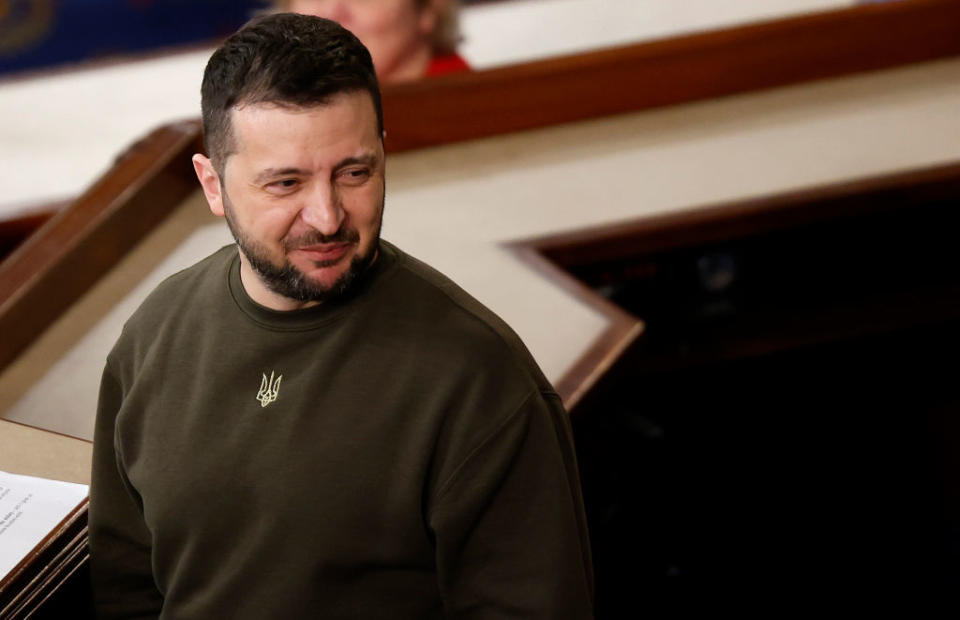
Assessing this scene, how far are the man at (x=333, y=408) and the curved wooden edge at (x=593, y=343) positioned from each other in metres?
0.36

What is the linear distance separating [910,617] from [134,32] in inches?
143

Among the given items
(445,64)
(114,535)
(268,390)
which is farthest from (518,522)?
(445,64)

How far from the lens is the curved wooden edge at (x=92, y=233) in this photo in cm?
165

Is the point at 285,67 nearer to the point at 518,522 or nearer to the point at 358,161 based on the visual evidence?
the point at 358,161

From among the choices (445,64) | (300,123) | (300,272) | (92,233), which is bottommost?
(300,272)

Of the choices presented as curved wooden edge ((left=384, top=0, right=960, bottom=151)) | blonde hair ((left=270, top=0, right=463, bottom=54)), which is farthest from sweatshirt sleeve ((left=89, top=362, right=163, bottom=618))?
blonde hair ((left=270, top=0, right=463, bottom=54))

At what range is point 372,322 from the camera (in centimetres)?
109

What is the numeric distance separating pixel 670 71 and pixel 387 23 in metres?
0.72

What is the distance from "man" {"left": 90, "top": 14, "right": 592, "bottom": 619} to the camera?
102 cm

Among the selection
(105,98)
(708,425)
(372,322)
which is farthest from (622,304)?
(105,98)

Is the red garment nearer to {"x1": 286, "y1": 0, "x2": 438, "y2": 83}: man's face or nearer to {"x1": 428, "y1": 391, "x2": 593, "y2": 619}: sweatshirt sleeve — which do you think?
{"x1": 286, "y1": 0, "x2": 438, "y2": 83}: man's face

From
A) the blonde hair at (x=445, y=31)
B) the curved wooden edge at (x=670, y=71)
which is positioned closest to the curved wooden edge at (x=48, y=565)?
the curved wooden edge at (x=670, y=71)

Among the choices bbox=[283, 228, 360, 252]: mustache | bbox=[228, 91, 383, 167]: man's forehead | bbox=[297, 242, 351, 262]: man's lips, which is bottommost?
bbox=[297, 242, 351, 262]: man's lips

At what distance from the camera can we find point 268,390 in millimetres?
1105
